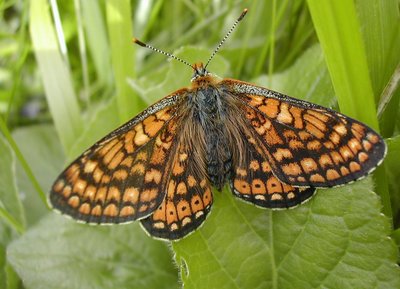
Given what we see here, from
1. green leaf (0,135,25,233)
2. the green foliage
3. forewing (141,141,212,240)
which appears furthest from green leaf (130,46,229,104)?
green leaf (0,135,25,233)

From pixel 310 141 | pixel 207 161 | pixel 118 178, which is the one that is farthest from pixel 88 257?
pixel 310 141

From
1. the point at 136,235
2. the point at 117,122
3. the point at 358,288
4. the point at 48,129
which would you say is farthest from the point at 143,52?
the point at 358,288

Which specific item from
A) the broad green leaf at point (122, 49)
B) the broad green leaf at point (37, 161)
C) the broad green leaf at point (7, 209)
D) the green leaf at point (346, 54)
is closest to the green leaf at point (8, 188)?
the broad green leaf at point (7, 209)

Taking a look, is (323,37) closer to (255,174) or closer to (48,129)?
(255,174)

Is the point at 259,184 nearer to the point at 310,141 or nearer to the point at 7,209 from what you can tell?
the point at 310,141

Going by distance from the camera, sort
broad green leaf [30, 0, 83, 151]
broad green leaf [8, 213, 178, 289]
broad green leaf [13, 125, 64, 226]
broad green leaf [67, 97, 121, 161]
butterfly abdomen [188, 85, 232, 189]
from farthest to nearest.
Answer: broad green leaf [13, 125, 64, 226] → broad green leaf [30, 0, 83, 151] → broad green leaf [67, 97, 121, 161] → broad green leaf [8, 213, 178, 289] → butterfly abdomen [188, 85, 232, 189]

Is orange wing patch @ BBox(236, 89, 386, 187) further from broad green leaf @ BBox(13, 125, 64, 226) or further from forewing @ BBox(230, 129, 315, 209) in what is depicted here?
broad green leaf @ BBox(13, 125, 64, 226)
